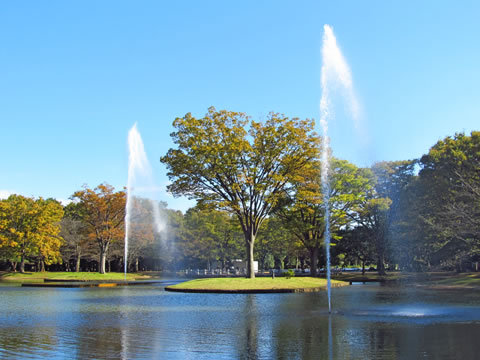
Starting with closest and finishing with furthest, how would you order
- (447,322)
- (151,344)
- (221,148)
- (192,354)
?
(192,354) < (151,344) < (447,322) < (221,148)

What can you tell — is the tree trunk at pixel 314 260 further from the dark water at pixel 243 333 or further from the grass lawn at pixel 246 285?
the dark water at pixel 243 333

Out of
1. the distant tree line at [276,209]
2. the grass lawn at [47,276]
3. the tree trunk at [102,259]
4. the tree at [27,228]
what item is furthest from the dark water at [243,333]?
the tree at [27,228]

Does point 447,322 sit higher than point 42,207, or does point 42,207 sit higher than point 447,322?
point 42,207

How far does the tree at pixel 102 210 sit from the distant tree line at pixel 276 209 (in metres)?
0.17

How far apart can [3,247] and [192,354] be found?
223ft

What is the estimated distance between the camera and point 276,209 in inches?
2051

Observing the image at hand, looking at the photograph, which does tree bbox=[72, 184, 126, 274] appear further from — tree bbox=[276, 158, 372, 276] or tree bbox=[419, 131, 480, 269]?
tree bbox=[419, 131, 480, 269]

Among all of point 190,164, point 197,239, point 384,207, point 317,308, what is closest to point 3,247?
point 197,239

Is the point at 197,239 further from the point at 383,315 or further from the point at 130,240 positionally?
the point at 383,315

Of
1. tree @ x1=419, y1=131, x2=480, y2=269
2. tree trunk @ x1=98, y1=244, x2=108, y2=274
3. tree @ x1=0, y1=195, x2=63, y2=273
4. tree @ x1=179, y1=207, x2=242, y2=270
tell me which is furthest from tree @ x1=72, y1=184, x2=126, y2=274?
tree @ x1=419, y1=131, x2=480, y2=269

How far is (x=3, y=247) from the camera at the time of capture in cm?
6800

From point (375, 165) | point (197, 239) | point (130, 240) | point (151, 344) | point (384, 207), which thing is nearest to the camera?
point (151, 344)

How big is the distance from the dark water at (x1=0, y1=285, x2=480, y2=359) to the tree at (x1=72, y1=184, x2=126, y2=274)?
4568 centimetres

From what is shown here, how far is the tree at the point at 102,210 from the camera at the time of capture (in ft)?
216
